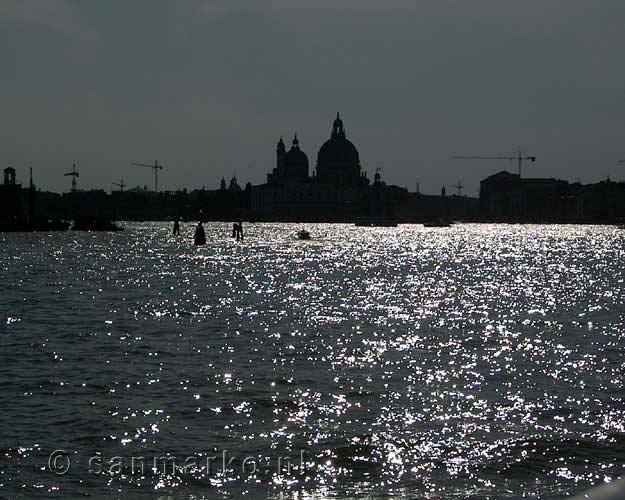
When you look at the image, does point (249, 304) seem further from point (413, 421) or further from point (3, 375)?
point (413, 421)

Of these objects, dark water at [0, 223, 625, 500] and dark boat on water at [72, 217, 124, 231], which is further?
dark boat on water at [72, 217, 124, 231]

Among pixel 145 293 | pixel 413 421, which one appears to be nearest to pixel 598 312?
pixel 145 293

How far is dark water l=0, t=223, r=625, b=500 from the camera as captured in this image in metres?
11.3

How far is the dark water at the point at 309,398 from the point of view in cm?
1130

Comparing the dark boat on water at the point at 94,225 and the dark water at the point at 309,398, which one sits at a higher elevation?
the dark boat on water at the point at 94,225

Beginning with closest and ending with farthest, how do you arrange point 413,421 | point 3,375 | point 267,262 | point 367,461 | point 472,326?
point 367,461 → point 413,421 → point 3,375 → point 472,326 → point 267,262

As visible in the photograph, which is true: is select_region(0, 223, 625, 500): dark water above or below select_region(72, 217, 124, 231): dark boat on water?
below

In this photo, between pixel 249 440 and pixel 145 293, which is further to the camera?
pixel 145 293

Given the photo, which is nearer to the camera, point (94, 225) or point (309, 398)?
point (309, 398)

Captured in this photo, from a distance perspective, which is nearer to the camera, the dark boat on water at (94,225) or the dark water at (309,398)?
the dark water at (309,398)

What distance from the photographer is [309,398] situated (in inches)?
605

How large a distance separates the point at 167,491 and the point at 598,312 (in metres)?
22.0

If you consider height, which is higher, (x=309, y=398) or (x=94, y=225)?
(x=94, y=225)

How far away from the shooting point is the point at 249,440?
12781mm
